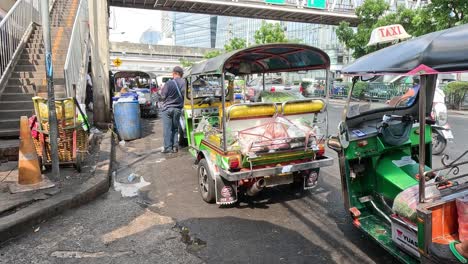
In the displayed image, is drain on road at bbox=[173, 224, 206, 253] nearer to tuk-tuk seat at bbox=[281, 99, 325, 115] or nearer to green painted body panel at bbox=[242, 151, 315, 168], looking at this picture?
green painted body panel at bbox=[242, 151, 315, 168]

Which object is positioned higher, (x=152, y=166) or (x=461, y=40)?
(x=461, y=40)

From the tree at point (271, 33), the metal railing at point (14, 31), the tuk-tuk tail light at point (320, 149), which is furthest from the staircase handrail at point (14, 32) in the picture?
the tree at point (271, 33)

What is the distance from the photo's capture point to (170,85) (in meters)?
8.62

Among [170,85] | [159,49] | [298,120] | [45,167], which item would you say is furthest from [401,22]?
[159,49]

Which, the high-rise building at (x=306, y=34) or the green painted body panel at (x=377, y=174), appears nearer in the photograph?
the green painted body panel at (x=377, y=174)

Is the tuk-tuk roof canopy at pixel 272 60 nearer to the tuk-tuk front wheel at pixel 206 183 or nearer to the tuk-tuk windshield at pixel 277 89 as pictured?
the tuk-tuk windshield at pixel 277 89

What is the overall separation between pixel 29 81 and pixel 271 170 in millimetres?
A: 7648

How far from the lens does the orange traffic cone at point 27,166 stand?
521 cm

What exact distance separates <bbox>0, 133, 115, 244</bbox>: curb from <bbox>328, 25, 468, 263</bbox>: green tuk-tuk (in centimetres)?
359

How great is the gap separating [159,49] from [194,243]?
→ 2270 inches

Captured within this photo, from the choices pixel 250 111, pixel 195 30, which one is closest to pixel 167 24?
pixel 195 30

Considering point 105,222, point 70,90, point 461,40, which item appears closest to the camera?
point 461,40

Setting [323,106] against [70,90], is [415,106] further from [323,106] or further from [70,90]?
[70,90]

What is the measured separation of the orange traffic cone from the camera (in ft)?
17.1
